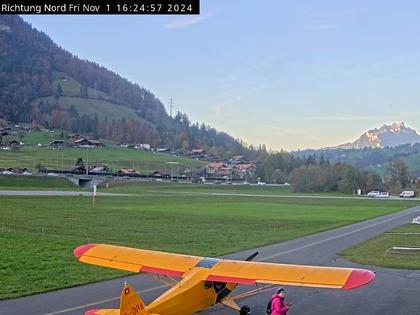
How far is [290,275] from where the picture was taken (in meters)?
13.5

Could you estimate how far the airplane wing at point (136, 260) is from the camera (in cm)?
1552

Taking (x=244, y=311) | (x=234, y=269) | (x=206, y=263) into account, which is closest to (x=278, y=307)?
(x=234, y=269)

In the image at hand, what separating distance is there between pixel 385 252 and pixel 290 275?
18.4m

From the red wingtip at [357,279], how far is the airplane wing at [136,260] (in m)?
4.63

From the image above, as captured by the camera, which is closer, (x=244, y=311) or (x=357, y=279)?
(x=357, y=279)

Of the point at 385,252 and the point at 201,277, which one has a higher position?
the point at 201,277

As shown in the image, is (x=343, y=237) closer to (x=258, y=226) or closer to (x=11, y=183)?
(x=258, y=226)

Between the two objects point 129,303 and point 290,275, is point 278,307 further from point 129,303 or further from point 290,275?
point 129,303

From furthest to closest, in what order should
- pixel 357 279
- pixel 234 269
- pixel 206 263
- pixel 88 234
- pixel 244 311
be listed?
1. pixel 88 234
2. pixel 244 311
3. pixel 206 263
4. pixel 234 269
5. pixel 357 279

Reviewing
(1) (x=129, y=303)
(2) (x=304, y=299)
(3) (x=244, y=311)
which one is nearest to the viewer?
(1) (x=129, y=303)

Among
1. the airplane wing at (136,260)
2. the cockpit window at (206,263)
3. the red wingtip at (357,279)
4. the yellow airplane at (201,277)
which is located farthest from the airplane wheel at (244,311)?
the red wingtip at (357,279)

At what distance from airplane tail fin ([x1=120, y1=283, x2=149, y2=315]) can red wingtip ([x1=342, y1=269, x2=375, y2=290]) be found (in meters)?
4.52

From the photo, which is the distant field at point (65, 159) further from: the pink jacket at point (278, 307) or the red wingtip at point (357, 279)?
the red wingtip at point (357, 279)

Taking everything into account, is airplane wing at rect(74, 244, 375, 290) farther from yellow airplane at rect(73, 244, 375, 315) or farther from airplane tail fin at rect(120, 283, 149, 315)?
airplane tail fin at rect(120, 283, 149, 315)
